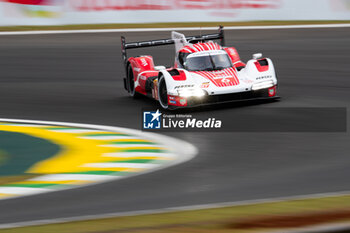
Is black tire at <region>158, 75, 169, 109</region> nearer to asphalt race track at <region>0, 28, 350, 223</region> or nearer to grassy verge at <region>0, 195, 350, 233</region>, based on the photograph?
asphalt race track at <region>0, 28, 350, 223</region>

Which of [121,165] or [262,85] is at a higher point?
[262,85]

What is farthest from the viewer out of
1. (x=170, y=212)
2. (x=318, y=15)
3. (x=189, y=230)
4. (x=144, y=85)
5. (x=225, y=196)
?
(x=318, y=15)

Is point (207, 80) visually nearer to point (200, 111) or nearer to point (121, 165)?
point (200, 111)

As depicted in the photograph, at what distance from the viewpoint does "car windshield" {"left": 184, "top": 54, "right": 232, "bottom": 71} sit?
12.9m

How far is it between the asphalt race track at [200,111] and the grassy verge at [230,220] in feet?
2.63

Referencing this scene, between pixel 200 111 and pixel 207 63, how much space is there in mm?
1031

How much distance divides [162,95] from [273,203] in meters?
6.57

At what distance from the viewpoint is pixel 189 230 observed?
529 cm

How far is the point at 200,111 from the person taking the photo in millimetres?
12352

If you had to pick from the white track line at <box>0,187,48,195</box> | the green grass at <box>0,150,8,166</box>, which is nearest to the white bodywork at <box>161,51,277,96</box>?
the green grass at <box>0,150,8,166</box>

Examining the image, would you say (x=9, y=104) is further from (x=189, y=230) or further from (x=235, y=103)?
(x=189, y=230)

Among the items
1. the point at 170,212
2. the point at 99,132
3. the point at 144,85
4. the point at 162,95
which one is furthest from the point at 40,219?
the point at 144,85

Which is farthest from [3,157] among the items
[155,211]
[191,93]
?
[155,211]
